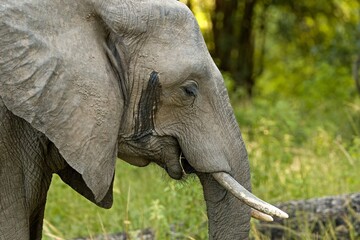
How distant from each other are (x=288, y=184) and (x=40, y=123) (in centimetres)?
368

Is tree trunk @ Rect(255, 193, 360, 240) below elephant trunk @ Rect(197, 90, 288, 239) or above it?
below

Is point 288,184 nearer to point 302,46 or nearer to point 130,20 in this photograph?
point 130,20

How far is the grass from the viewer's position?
6977mm

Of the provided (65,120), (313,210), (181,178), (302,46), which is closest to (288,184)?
(313,210)

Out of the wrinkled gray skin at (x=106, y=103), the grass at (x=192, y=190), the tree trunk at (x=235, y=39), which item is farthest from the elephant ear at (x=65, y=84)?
the tree trunk at (x=235, y=39)

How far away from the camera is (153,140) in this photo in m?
4.93

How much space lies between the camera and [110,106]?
15.5ft

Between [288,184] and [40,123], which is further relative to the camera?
[288,184]

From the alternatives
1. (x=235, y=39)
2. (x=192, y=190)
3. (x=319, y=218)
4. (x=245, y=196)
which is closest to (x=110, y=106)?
(x=245, y=196)

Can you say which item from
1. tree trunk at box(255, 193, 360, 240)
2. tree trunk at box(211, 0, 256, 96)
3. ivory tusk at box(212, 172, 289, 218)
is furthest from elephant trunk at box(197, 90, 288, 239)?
tree trunk at box(211, 0, 256, 96)

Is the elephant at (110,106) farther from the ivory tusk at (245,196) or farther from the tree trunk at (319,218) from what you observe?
the tree trunk at (319,218)

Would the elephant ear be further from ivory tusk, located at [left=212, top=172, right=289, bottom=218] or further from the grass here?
the grass

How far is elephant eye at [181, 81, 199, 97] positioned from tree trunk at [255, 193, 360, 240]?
7.00 ft

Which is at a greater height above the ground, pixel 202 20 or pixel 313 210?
pixel 313 210
